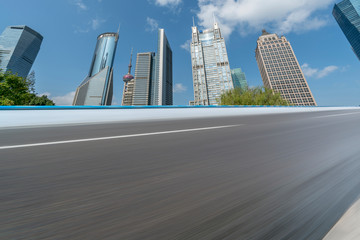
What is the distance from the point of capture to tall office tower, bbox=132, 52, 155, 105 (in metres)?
68.2

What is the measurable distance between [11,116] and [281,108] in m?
9.37

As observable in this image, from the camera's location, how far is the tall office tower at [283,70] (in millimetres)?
47250

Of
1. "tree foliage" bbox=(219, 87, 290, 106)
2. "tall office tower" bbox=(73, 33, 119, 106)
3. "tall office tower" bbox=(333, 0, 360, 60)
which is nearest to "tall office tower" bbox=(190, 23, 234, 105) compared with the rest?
"tree foliage" bbox=(219, 87, 290, 106)

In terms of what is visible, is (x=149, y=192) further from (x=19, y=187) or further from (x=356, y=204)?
(x=356, y=204)

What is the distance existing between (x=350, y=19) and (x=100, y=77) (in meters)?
93.8

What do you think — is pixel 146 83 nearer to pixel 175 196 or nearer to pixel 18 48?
pixel 18 48

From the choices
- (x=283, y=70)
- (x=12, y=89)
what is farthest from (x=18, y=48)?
(x=283, y=70)

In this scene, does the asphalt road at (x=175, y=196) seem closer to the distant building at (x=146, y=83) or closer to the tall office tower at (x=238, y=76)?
the distant building at (x=146, y=83)

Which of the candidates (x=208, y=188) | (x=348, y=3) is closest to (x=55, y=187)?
(x=208, y=188)

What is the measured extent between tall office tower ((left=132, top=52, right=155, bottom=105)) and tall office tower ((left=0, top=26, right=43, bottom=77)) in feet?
126

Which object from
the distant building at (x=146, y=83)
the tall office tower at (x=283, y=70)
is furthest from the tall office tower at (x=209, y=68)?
the distant building at (x=146, y=83)

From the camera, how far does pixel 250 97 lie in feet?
51.7

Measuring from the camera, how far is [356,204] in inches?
15.6

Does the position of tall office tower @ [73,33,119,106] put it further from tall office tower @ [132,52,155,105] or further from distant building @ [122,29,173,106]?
distant building @ [122,29,173,106]
